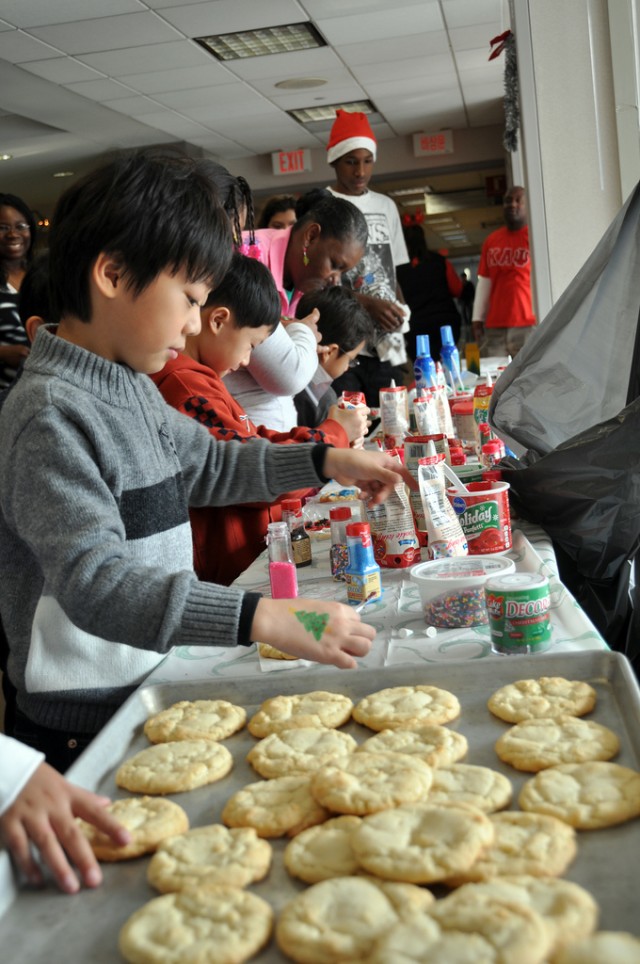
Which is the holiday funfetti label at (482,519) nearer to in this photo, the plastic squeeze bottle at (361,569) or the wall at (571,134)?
the plastic squeeze bottle at (361,569)

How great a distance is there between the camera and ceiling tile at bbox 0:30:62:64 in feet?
18.7

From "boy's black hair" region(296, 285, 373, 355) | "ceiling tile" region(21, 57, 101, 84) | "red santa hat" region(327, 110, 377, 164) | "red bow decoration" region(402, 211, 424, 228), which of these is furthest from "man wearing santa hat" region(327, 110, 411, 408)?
"red bow decoration" region(402, 211, 424, 228)

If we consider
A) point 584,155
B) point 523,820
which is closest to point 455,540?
point 523,820

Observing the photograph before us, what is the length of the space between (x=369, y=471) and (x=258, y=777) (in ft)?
2.32

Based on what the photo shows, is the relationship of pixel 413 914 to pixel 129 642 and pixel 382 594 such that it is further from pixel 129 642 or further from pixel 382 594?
pixel 382 594

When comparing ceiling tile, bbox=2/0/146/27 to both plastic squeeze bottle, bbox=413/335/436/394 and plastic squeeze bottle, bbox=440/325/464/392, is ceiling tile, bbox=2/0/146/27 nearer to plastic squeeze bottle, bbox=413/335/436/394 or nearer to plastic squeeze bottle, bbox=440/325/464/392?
plastic squeeze bottle, bbox=440/325/464/392

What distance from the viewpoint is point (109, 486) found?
126 cm

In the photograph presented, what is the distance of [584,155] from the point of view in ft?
13.6

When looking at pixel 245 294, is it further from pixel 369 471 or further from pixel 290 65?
pixel 290 65

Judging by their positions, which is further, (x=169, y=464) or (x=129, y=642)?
(x=169, y=464)

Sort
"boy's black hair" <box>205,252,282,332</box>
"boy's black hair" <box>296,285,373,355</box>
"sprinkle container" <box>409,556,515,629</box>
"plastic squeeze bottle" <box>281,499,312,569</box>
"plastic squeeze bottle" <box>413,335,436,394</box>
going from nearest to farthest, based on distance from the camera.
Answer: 1. "sprinkle container" <box>409,556,515,629</box>
2. "plastic squeeze bottle" <box>281,499,312,569</box>
3. "boy's black hair" <box>205,252,282,332</box>
4. "plastic squeeze bottle" <box>413,335,436,394</box>
5. "boy's black hair" <box>296,285,373,355</box>

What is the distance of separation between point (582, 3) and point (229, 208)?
8.64ft

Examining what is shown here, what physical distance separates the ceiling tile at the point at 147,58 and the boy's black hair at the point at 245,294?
4.64 m

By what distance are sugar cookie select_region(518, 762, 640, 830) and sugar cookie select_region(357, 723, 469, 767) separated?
10 cm
